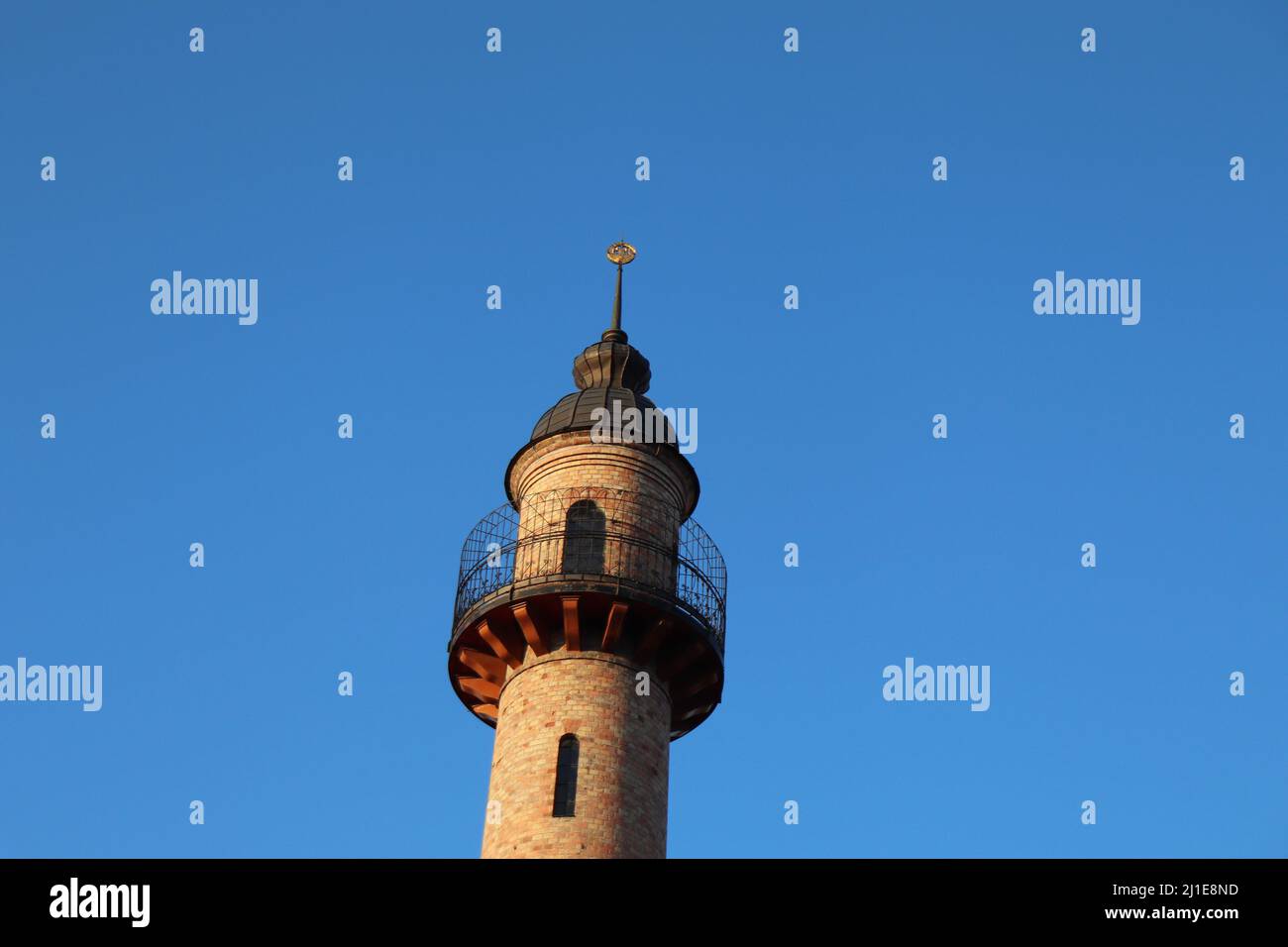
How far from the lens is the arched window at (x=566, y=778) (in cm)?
3516

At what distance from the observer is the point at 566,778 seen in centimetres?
3566

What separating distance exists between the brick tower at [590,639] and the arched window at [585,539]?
0.04 metres

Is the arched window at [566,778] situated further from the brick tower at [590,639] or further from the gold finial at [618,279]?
the gold finial at [618,279]

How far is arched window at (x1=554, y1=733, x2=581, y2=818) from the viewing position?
35.2m

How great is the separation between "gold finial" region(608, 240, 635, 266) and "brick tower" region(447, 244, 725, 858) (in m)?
5.40

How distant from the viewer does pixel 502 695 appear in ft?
125

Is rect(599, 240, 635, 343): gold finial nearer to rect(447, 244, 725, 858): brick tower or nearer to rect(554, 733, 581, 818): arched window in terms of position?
rect(447, 244, 725, 858): brick tower
